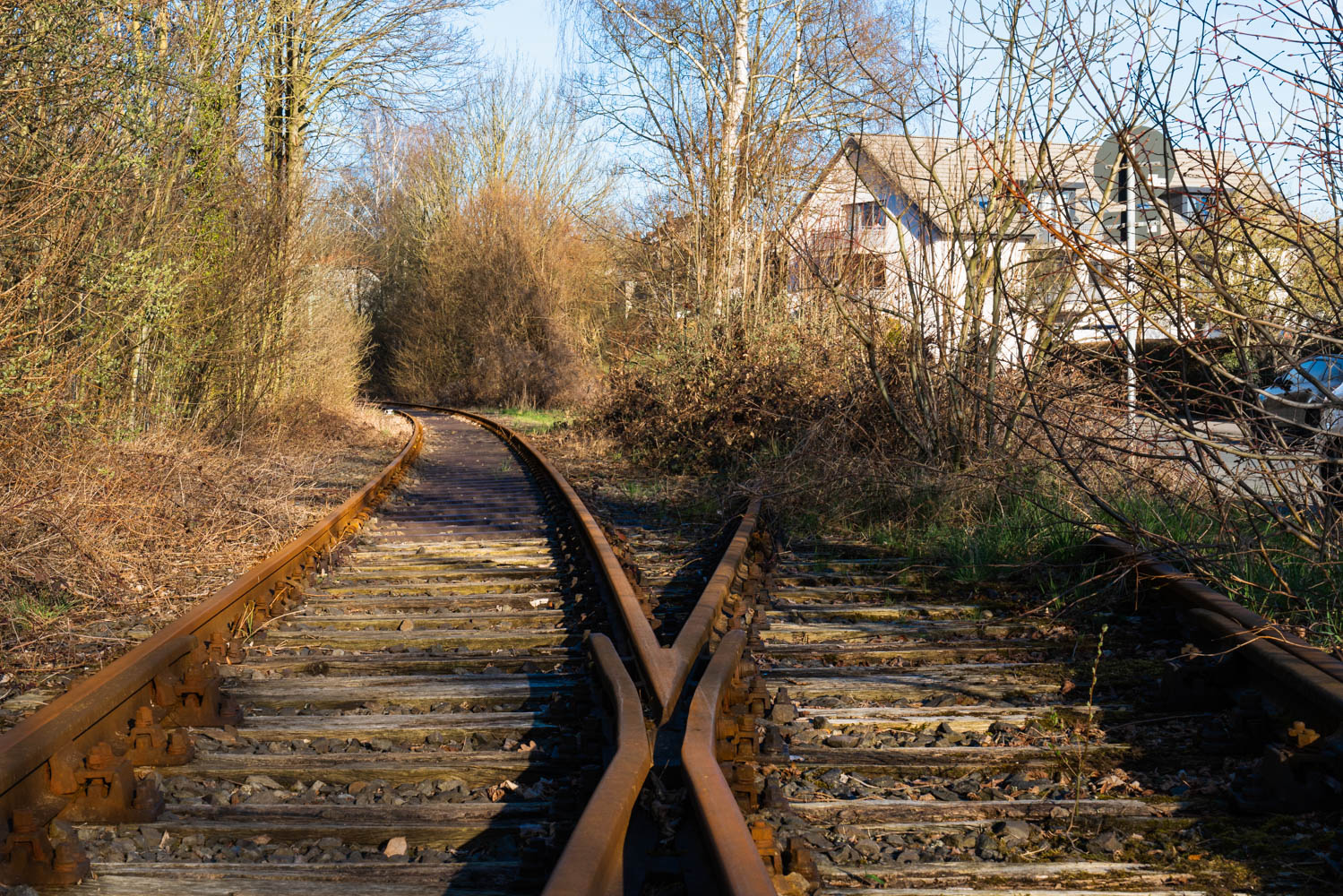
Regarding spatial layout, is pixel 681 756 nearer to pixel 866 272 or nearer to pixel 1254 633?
pixel 1254 633

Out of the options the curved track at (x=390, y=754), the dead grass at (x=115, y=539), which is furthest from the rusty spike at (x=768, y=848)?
the dead grass at (x=115, y=539)

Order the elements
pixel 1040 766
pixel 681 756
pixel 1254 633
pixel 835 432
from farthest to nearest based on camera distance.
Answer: pixel 835 432 < pixel 1254 633 < pixel 1040 766 < pixel 681 756

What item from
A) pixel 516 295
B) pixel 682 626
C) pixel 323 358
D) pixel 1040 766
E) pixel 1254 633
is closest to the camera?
pixel 1040 766

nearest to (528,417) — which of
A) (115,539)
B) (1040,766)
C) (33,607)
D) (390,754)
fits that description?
(115,539)

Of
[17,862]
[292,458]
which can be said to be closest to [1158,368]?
[17,862]

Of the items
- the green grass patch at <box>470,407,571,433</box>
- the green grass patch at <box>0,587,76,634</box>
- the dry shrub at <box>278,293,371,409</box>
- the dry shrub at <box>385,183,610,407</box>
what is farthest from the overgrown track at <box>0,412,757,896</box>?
the dry shrub at <box>385,183,610,407</box>

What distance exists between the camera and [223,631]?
4848 mm

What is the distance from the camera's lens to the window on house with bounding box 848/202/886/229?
9748mm

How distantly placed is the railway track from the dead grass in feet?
2.09

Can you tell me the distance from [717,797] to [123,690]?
6.93 feet

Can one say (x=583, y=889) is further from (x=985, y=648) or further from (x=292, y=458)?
(x=292, y=458)

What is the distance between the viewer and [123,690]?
144 inches

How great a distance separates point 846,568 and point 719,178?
8.90 m

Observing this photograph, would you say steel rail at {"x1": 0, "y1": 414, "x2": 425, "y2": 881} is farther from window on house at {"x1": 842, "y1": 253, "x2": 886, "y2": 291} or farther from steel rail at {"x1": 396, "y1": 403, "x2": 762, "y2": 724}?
window on house at {"x1": 842, "y1": 253, "x2": 886, "y2": 291}
